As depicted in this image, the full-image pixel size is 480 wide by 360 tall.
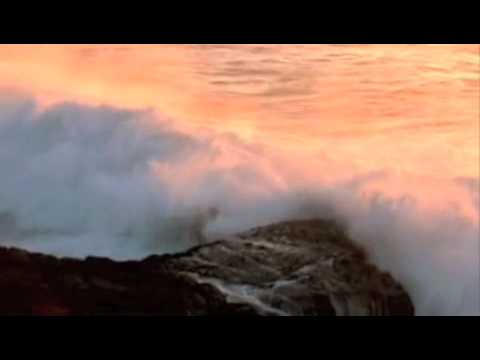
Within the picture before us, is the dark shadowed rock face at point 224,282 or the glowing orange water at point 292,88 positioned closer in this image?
the dark shadowed rock face at point 224,282

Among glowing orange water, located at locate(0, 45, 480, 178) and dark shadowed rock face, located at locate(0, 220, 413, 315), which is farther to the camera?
glowing orange water, located at locate(0, 45, 480, 178)

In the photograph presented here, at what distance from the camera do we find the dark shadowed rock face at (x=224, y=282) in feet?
11.5

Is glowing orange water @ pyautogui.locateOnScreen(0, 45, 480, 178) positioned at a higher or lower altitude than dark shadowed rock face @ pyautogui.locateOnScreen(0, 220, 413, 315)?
higher

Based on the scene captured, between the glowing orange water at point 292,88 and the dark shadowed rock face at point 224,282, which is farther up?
the glowing orange water at point 292,88

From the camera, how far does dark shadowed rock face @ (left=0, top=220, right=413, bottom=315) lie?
3.51m

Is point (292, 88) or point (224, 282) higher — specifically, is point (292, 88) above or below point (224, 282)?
above

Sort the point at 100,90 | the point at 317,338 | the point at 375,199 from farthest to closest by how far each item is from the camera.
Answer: the point at 100,90 → the point at 375,199 → the point at 317,338

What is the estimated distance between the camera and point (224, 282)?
3547mm

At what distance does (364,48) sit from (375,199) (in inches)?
25.3

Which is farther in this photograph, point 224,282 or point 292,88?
point 292,88

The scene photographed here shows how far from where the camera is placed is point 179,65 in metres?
4.04
